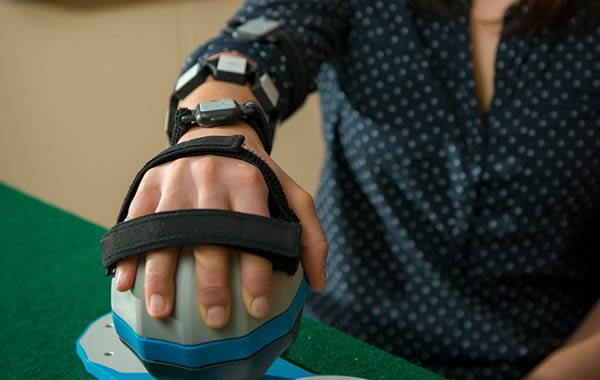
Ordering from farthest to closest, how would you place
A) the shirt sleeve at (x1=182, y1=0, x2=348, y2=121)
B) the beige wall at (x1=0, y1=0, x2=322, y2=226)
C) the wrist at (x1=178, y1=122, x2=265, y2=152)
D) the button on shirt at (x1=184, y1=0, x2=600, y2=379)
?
the beige wall at (x1=0, y1=0, x2=322, y2=226)
the button on shirt at (x1=184, y1=0, x2=600, y2=379)
the shirt sleeve at (x1=182, y1=0, x2=348, y2=121)
the wrist at (x1=178, y1=122, x2=265, y2=152)

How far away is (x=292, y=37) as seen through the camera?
2.56 ft

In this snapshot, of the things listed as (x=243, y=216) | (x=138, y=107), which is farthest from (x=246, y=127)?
(x=138, y=107)

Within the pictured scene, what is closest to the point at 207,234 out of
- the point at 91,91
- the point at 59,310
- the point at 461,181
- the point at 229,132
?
the point at 229,132

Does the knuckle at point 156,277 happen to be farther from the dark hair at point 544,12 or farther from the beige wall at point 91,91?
the beige wall at point 91,91

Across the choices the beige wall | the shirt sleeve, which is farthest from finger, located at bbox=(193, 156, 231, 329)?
the beige wall

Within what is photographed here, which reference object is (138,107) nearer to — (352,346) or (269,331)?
(352,346)

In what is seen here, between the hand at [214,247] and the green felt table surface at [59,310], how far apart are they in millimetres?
175

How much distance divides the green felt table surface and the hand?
0.17m

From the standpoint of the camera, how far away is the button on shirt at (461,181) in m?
0.83

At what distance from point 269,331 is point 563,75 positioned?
584 millimetres

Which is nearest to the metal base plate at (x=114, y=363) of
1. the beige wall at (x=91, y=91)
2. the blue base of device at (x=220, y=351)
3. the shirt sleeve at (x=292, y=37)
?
the blue base of device at (x=220, y=351)

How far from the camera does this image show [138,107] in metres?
1.90

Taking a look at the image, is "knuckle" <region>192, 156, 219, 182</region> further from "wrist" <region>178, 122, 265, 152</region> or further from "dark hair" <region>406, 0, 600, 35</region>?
"dark hair" <region>406, 0, 600, 35</region>

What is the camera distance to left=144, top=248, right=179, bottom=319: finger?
1.33ft
